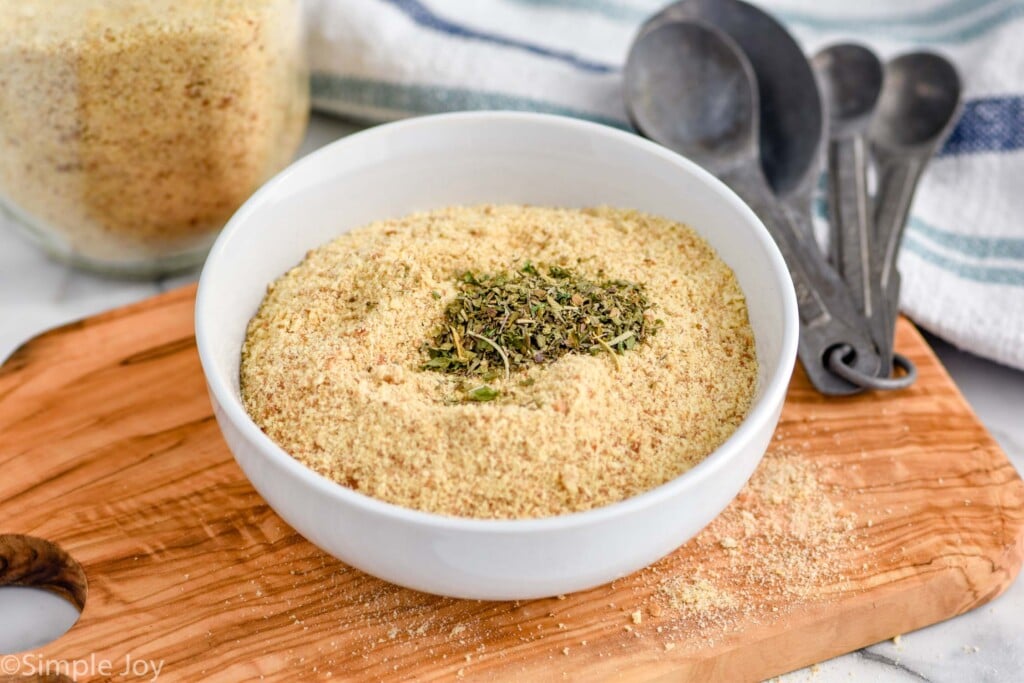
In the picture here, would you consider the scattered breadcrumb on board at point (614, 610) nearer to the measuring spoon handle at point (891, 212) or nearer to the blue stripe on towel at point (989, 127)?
the measuring spoon handle at point (891, 212)

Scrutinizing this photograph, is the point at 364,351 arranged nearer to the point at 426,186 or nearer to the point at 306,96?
the point at 426,186

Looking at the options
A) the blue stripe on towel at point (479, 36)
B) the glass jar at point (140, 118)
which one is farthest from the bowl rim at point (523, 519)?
the blue stripe on towel at point (479, 36)

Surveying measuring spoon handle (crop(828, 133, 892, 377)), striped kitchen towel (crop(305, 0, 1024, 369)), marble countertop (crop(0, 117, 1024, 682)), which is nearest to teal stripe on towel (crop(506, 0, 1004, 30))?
striped kitchen towel (crop(305, 0, 1024, 369))

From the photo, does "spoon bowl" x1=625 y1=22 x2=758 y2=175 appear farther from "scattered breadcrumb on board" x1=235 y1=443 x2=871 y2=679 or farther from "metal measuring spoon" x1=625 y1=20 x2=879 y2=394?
"scattered breadcrumb on board" x1=235 y1=443 x2=871 y2=679

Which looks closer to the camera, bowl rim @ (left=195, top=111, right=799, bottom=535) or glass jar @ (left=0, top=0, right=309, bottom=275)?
bowl rim @ (left=195, top=111, right=799, bottom=535)

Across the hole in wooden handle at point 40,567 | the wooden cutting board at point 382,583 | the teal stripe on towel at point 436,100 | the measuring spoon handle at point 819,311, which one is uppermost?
the teal stripe on towel at point 436,100

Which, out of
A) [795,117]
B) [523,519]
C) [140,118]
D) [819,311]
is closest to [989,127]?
[795,117]
